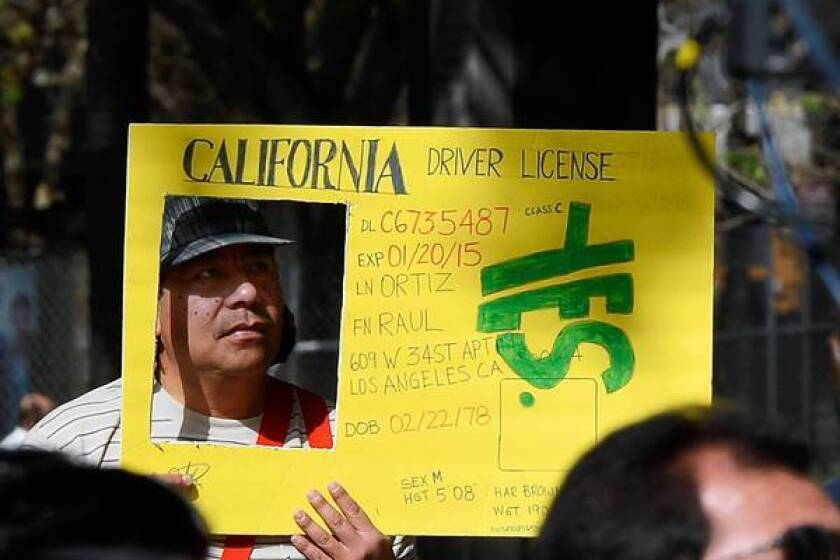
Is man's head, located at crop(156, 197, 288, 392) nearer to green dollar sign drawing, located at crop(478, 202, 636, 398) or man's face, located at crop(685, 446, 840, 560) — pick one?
green dollar sign drawing, located at crop(478, 202, 636, 398)

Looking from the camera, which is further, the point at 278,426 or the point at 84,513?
the point at 278,426

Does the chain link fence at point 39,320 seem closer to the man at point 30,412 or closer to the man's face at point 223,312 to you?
the man at point 30,412

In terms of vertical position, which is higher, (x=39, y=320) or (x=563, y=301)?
(x=39, y=320)

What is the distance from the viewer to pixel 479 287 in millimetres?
4035

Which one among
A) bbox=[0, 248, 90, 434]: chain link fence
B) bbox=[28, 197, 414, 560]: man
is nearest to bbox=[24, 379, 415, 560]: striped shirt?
bbox=[28, 197, 414, 560]: man

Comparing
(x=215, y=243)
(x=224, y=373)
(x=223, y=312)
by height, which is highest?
(x=215, y=243)

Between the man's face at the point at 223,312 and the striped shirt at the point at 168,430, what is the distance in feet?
0.34

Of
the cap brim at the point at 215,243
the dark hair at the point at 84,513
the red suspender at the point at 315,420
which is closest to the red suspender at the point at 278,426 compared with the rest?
the red suspender at the point at 315,420

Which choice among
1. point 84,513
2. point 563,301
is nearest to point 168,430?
point 563,301

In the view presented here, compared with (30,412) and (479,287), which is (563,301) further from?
(30,412)

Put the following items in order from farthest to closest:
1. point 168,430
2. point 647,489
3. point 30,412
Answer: point 30,412 → point 168,430 → point 647,489

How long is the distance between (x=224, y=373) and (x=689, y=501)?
1.92 m

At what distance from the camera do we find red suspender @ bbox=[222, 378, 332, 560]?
3924 millimetres

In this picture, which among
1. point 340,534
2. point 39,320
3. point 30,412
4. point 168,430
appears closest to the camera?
point 340,534
